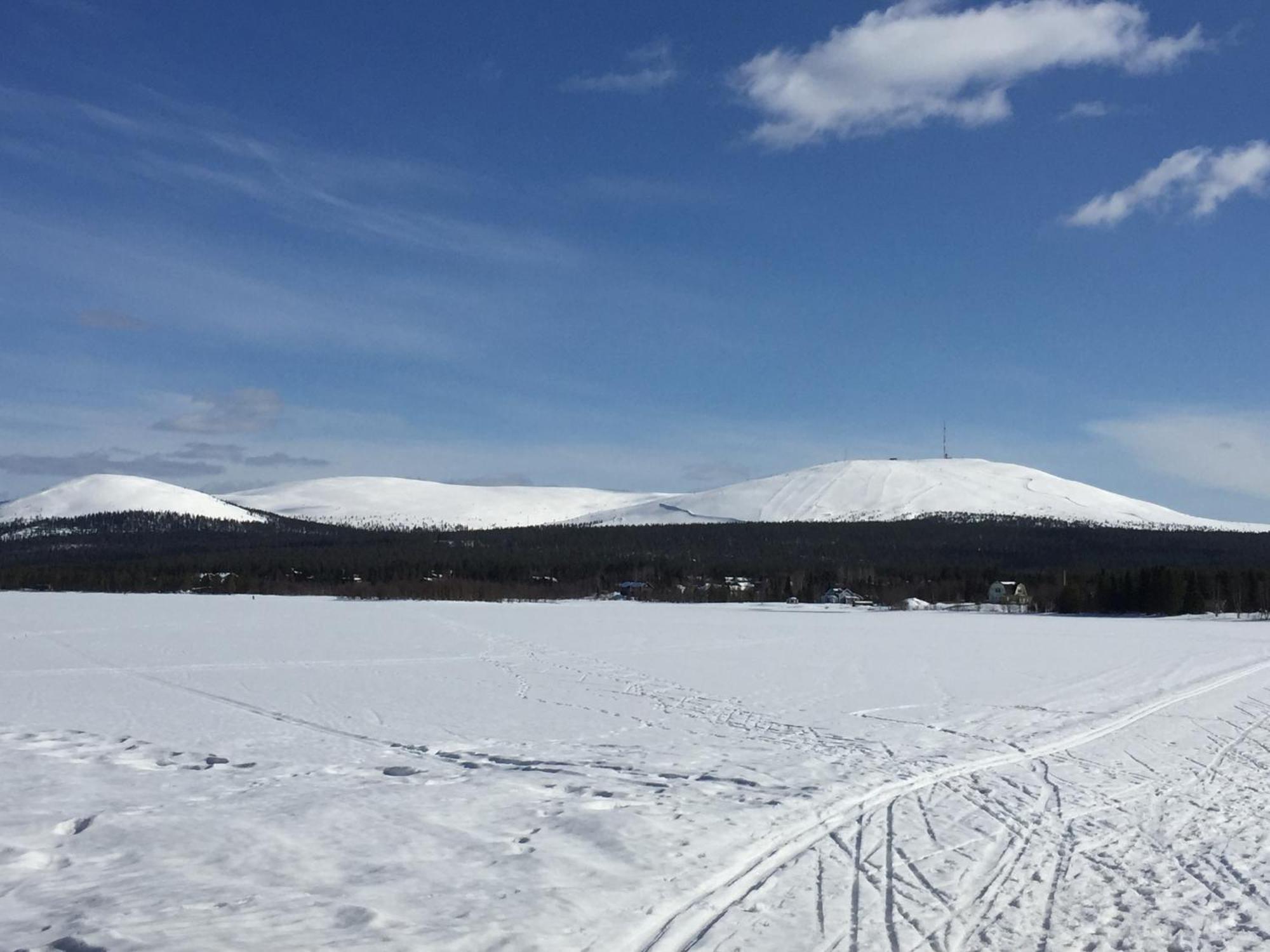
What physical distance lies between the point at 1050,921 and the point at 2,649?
33.9 metres

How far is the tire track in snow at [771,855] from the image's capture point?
6957mm

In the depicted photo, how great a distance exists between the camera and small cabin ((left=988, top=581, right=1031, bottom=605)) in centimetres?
10344

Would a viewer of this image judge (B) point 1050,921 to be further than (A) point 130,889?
No

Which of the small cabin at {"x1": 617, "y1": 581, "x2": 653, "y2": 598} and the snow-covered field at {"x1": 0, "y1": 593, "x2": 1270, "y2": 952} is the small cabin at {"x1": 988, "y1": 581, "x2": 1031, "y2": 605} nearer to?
the small cabin at {"x1": 617, "y1": 581, "x2": 653, "y2": 598}

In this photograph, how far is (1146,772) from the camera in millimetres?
13180

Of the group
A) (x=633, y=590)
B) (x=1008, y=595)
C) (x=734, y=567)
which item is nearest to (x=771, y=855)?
(x=1008, y=595)

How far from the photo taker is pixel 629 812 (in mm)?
10562

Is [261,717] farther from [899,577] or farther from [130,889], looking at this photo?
[899,577]

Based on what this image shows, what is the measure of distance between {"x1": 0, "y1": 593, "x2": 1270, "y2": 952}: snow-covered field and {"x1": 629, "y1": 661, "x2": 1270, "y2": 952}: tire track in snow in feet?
0.13

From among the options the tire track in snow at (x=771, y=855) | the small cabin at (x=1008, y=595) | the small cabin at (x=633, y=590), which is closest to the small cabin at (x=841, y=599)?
the small cabin at (x=1008, y=595)

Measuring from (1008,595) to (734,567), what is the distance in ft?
168

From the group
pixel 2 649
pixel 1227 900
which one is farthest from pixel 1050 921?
pixel 2 649

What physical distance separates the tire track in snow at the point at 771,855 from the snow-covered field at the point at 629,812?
0.13 ft

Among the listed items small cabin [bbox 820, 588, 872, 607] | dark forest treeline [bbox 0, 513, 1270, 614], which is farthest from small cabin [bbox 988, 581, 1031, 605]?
small cabin [bbox 820, 588, 872, 607]
